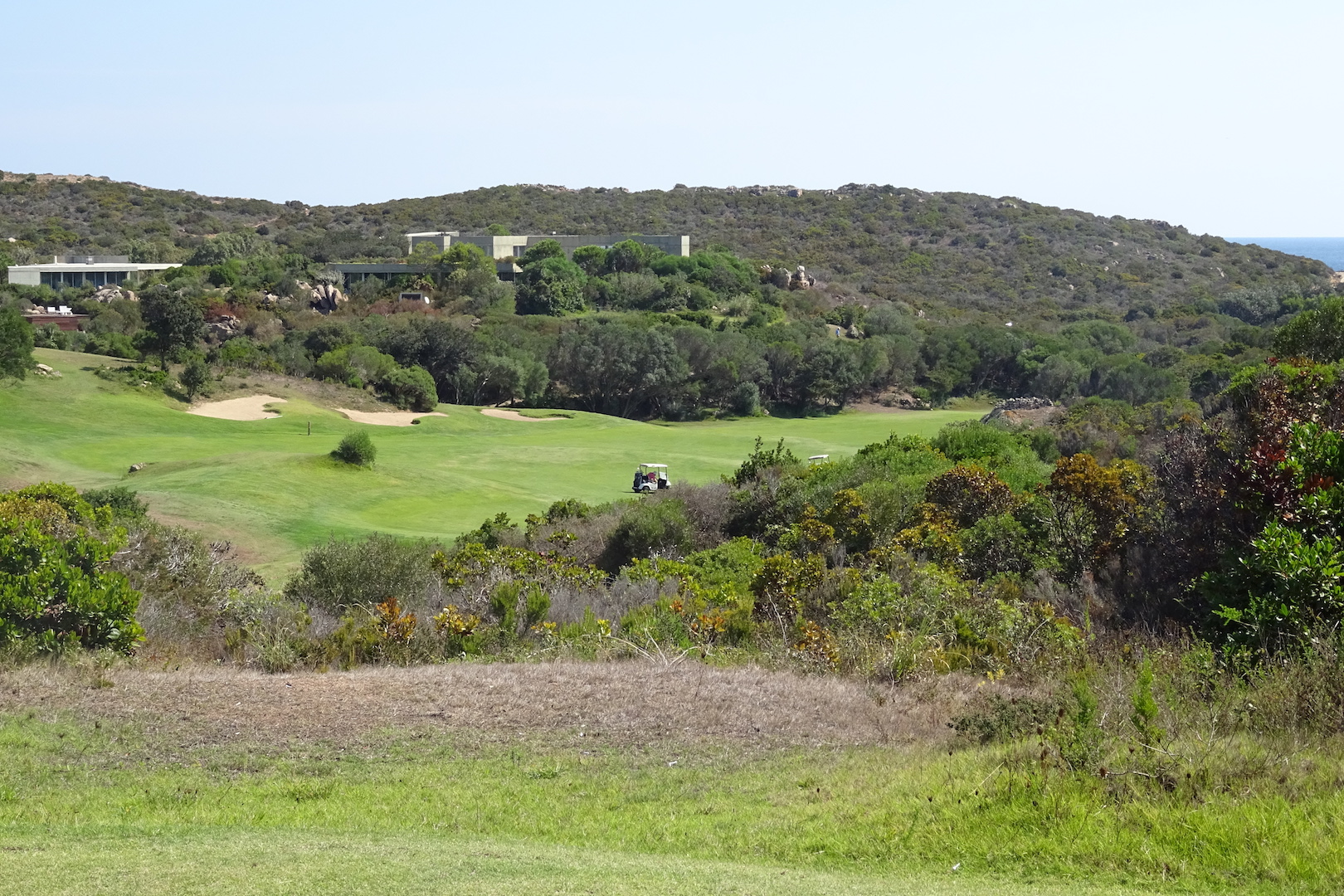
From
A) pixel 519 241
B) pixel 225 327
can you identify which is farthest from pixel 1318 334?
pixel 519 241

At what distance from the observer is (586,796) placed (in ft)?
26.3

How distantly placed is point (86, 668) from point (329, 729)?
2649 millimetres

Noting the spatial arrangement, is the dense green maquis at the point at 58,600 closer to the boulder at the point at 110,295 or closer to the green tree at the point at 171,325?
the green tree at the point at 171,325

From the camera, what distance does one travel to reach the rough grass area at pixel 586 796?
6289 mm

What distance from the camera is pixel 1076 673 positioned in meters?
9.18

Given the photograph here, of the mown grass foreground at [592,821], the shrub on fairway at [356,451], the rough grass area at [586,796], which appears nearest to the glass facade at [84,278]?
the shrub on fairway at [356,451]

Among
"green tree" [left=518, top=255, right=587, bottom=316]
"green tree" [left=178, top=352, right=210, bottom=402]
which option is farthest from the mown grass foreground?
"green tree" [left=518, top=255, right=587, bottom=316]

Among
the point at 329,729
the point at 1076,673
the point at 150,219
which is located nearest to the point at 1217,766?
the point at 1076,673

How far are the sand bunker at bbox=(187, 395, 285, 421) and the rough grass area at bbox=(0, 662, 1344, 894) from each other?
3822cm

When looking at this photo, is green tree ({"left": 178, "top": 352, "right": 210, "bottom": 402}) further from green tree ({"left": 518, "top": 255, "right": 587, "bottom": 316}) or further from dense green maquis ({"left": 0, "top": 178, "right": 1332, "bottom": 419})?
green tree ({"left": 518, "top": 255, "right": 587, "bottom": 316})

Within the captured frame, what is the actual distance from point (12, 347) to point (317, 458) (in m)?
13.7

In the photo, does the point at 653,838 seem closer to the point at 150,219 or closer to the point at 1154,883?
the point at 1154,883

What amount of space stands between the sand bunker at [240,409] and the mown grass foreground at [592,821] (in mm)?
39469

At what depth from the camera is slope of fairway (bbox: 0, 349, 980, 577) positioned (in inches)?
1154
